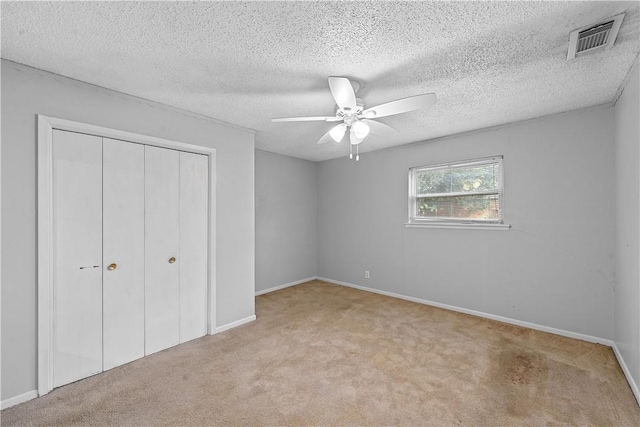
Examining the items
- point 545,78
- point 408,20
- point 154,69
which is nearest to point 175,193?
point 154,69

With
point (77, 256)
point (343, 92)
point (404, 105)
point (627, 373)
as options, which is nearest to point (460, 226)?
point (627, 373)

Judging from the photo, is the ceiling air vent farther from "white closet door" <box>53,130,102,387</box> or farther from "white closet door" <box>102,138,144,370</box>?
"white closet door" <box>53,130,102,387</box>

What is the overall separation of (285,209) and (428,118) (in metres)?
2.86

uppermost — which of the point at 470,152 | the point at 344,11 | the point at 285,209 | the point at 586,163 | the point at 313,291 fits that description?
the point at 344,11

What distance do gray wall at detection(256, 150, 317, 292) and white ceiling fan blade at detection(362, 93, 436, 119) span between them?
2.87 m

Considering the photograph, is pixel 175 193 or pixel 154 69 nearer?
pixel 154 69

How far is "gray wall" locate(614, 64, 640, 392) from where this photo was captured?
208 centimetres

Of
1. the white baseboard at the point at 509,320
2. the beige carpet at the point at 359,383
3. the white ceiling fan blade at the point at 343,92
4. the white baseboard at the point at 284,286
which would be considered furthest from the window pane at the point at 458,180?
the white baseboard at the point at 284,286

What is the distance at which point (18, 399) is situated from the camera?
1.99 meters

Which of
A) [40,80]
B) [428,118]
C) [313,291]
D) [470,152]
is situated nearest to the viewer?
A: [40,80]

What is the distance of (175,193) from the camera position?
2.89 m

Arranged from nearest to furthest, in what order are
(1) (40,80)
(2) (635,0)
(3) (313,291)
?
(2) (635,0) → (1) (40,80) → (3) (313,291)

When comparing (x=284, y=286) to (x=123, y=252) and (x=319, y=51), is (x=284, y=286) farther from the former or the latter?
(x=319, y=51)

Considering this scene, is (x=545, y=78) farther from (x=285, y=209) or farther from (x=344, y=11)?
(x=285, y=209)
